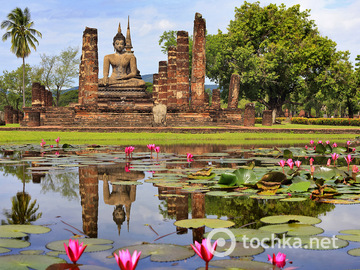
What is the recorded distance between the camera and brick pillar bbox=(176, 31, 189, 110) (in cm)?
2594

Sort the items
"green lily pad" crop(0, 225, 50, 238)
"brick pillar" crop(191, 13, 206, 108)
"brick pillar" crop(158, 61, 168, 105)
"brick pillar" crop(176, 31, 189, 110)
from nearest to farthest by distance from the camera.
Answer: "green lily pad" crop(0, 225, 50, 238)
"brick pillar" crop(191, 13, 206, 108)
"brick pillar" crop(176, 31, 189, 110)
"brick pillar" crop(158, 61, 168, 105)

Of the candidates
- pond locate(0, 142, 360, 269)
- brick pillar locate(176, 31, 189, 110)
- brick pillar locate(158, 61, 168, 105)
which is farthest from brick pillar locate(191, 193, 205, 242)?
brick pillar locate(158, 61, 168, 105)

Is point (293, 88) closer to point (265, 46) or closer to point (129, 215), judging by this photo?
point (265, 46)

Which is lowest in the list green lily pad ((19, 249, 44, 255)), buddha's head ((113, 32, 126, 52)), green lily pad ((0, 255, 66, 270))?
green lily pad ((19, 249, 44, 255))

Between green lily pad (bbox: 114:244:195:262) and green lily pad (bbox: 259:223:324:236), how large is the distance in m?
0.78

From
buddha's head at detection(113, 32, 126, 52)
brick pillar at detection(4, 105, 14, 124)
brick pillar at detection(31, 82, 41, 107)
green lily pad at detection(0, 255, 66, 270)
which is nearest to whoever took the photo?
green lily pad at detection(0, 255, 66, 270)

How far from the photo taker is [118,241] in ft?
9.99

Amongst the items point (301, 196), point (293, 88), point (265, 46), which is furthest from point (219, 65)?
point (301, 196)

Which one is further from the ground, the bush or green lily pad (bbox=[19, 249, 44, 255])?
the bush

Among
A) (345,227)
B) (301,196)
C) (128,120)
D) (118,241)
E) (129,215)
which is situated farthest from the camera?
(128,120)

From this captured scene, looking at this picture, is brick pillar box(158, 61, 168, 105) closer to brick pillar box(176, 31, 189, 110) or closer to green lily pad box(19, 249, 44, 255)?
brick pillar box(176, 31, 189, 110)

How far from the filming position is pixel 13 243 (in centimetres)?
290

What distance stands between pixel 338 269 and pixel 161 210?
1.99 meters

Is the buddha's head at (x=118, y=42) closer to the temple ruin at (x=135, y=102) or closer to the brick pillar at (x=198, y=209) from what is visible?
the temple ruin at (x=135, y=102)
